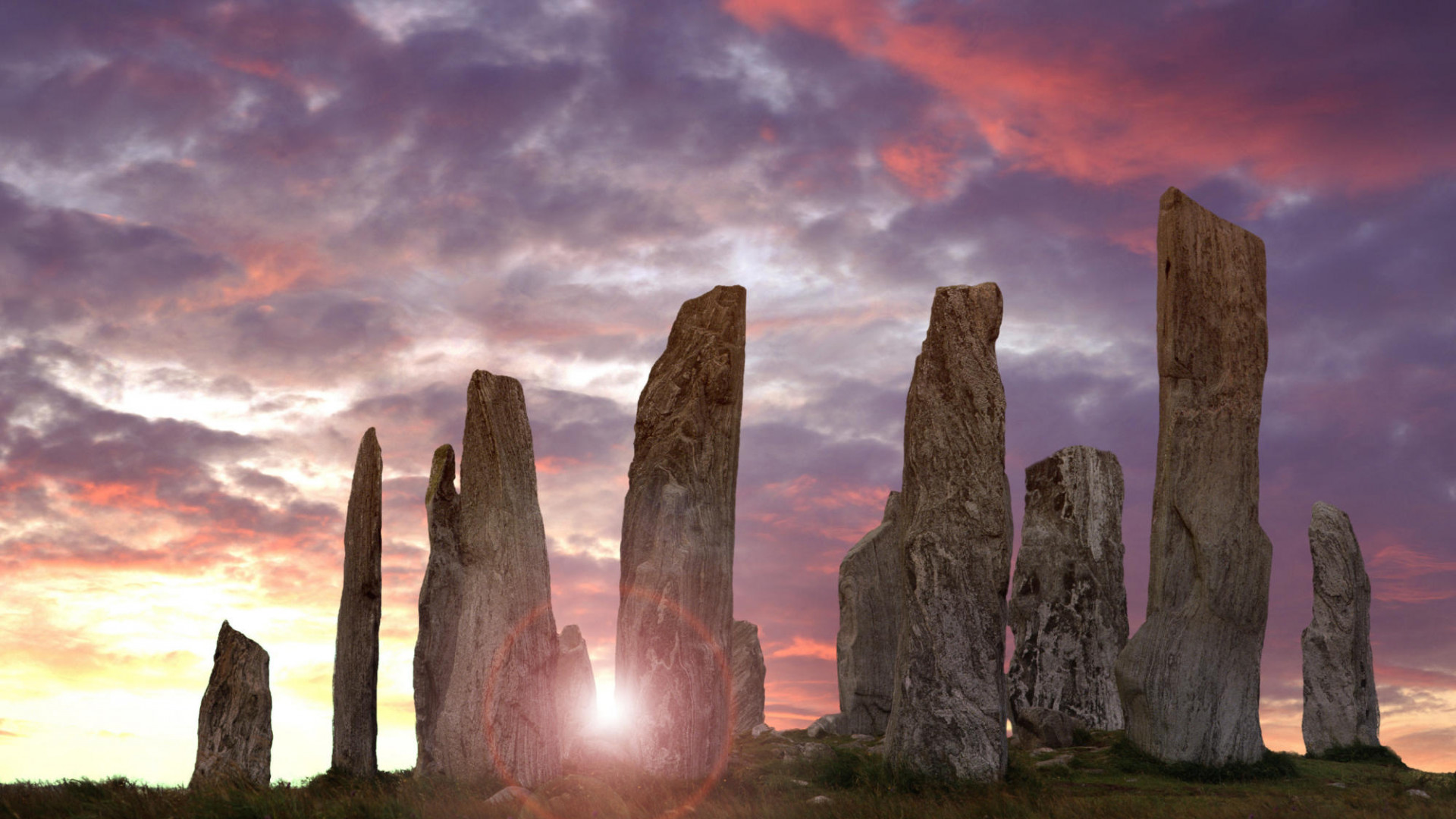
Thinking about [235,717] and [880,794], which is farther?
[235,717]

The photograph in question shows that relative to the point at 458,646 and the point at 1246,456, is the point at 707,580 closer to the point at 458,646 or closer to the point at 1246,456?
the point at 458,646

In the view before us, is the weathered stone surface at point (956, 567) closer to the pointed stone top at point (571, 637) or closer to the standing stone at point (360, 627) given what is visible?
the standing stone at point (360, 627)

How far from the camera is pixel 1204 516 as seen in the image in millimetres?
19016

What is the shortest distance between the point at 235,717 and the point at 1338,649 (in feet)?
64.9

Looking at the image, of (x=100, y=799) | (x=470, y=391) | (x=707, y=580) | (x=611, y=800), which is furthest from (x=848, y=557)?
(x=100, y=799)

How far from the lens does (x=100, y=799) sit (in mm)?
16453

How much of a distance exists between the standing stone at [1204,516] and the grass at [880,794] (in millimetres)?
770

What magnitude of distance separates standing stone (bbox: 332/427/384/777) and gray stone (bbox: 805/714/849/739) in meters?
9.59

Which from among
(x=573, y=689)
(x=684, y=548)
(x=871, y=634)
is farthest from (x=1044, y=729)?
(x=573, y=689)

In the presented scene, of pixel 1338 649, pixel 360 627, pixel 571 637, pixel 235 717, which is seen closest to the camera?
pixel 235 717

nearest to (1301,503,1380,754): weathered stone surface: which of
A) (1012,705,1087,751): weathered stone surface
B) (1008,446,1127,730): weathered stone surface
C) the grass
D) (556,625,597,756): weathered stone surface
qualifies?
the grass

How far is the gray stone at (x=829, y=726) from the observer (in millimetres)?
25370

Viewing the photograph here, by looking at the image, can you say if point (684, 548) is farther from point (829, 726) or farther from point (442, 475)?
point (829, 726)

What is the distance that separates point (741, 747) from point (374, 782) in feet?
27.1
